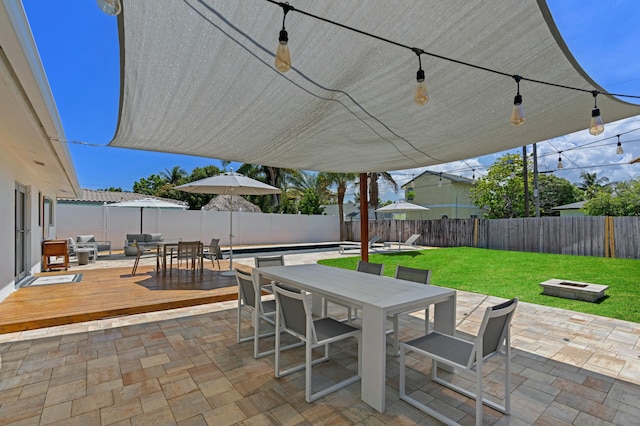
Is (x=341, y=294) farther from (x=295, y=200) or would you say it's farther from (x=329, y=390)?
(x=295, y=200)

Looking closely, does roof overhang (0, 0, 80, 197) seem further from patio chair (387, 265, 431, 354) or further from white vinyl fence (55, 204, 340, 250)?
white vinyl fence (55, 204, 340, 250)

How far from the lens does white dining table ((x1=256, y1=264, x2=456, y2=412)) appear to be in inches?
88.7

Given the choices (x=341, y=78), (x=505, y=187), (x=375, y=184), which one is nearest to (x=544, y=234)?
(x=505, y=187)

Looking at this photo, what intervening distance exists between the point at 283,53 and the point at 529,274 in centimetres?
841

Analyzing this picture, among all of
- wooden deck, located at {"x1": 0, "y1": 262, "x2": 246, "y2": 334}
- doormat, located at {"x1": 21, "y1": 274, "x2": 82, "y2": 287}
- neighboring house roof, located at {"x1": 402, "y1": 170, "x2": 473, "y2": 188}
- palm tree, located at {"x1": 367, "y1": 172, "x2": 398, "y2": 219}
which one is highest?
A: neighboring house roof, located at {"x1": 402, "y1": 170, "x2": 473, "y2": 188}

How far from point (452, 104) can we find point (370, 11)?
1.45m

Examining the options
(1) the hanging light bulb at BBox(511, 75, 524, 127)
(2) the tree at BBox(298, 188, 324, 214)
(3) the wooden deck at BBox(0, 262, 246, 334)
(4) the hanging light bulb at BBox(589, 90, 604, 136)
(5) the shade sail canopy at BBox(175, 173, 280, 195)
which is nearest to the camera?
(1) the hanging light bulb at BBox(511, 75, 524, 127)

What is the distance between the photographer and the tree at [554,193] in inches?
1202

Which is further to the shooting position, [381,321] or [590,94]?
[590,94]

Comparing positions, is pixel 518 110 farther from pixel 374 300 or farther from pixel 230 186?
pixel 230 186

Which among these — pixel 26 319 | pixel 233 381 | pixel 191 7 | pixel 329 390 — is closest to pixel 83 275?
pixel 26 319

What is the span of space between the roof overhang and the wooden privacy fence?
13.7 m

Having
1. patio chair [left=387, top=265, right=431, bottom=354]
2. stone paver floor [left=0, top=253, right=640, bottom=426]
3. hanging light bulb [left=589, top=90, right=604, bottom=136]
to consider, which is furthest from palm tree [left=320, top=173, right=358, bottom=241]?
hanging light bulb [left=589, top=90, right=604, bottom=136]

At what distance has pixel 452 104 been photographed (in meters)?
2.91
